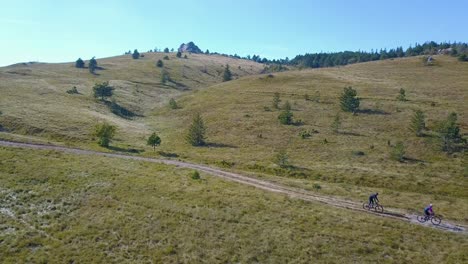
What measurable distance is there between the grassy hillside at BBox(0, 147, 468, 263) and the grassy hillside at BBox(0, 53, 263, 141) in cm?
2687

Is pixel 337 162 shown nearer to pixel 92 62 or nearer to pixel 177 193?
pixel 177 193

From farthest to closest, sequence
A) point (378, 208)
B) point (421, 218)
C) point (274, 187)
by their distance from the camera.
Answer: point (274, 187)
point (378, 208)
point (421, 218)

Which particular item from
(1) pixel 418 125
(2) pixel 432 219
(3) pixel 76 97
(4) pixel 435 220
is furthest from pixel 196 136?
(3) pixel 76 97

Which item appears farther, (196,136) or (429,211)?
(196,136)

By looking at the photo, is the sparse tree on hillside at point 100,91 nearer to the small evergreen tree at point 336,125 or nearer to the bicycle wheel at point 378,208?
the small evergreen tree at point 336,125

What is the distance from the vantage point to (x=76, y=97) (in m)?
96.1

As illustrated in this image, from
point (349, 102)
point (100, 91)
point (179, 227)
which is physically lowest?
point (179, 227)

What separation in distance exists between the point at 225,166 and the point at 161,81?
10963cm

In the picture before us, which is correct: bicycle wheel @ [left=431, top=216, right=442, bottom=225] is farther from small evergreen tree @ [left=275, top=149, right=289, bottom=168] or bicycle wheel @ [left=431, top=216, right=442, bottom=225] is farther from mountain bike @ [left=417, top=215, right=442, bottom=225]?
small evergreen tree @ [left=275, top=149, right=289, bottom=168]

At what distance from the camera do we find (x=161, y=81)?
6009 inches

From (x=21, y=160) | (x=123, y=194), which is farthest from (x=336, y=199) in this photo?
(x=21, y=160)

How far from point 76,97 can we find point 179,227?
7943 cm

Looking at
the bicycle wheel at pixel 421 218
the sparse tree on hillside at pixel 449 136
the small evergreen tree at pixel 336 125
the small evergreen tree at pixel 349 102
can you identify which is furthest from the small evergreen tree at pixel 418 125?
the bicycle wheel at pixel 421 218

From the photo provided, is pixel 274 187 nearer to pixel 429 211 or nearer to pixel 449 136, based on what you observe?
pixel 429 211
